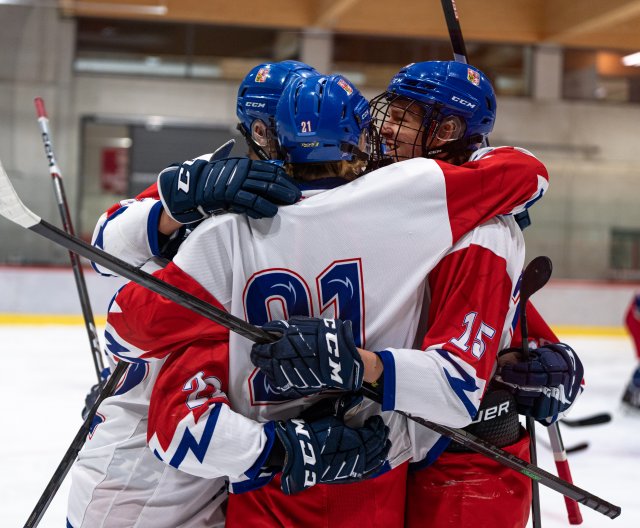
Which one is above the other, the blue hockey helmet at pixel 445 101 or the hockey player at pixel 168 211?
the blue hockey helmet at pixel 445 101

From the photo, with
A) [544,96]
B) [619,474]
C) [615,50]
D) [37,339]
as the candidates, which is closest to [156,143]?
[37,339]

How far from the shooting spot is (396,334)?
113cm

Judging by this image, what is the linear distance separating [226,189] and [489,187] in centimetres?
34

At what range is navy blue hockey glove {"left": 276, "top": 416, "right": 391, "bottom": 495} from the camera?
3.36 feet

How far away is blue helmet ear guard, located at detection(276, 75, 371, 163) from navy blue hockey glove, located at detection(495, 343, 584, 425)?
0.42m

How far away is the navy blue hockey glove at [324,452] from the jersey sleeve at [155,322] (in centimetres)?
16

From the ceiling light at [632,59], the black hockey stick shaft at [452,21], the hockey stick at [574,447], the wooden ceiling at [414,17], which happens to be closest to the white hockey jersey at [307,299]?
the black hockey stick shaft at [452,21]

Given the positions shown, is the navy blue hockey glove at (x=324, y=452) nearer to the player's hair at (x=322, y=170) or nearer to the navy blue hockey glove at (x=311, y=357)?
the navy blue hockey glove at (x=311, y=357)

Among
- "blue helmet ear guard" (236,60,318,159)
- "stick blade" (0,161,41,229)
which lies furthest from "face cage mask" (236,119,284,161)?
"stick blade" (0,161,41,229)

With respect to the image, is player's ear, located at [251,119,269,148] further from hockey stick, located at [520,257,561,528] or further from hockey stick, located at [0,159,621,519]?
hockey stick, located at [0,159,621,519]

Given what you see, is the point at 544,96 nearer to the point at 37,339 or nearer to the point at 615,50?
the point at 615,50

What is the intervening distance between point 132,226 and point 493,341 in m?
0.54

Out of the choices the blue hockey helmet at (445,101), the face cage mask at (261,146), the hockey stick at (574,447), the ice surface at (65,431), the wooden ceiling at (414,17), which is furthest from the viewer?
the wooden ceiling at (414,17)

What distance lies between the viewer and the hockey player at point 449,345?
101cm
